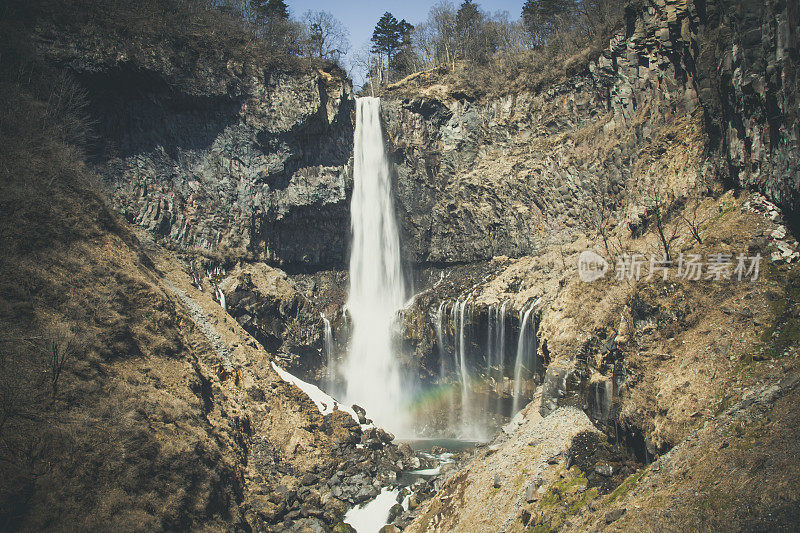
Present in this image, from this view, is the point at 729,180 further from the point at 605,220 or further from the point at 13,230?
the point at 13,230

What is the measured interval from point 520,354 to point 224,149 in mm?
27512

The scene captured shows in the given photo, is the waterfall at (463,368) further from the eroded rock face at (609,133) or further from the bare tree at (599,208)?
the bare tree at (599,208)

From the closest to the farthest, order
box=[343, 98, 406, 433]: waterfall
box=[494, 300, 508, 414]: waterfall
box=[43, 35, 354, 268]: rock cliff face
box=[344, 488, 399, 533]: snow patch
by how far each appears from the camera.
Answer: box=[344, 488, 399, 533]: snow patch < box=[494, 300, 508, 414]: waterfall < box=[43, 35, 354, 268]: rock cliff face < box=[343, 98, 406, 433]: waterfall

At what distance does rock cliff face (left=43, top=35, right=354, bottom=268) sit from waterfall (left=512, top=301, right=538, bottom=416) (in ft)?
62.0

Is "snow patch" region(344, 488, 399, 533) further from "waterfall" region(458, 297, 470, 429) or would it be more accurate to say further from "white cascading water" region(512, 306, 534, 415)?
"waterfall" region(458, 297, 470, 429)

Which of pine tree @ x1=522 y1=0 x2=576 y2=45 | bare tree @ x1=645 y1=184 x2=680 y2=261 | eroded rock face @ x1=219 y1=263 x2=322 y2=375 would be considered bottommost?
eroded rock face @ x1=219 y1=263 x2=322 y2=375

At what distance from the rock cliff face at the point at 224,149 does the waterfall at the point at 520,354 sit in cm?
1890

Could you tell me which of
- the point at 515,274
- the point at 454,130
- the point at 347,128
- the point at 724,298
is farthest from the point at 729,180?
the point at 347,128

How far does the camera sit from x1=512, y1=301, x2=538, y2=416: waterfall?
27.5 m

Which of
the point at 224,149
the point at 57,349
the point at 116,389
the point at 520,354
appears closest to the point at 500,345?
the point at 520,354

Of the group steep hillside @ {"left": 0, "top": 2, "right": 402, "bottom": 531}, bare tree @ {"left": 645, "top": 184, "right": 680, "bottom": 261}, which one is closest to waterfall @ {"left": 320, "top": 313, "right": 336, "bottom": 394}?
steep hillside @ {"left": 0, "top": 2, "right": 402, "bottom": 531}

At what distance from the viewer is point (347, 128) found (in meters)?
40.4

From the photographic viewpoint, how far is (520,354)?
27.9m

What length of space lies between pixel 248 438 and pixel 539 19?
49614 millimetres
